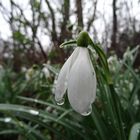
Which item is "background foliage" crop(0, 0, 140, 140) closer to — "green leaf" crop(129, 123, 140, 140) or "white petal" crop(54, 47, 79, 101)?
"green leaf" crop(129, 123, 140, 140)

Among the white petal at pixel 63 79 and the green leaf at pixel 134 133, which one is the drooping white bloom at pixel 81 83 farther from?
the green leaf at pixel 134 133

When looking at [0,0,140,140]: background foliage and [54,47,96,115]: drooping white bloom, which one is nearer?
[54,47,96,115]: drooping white bloom

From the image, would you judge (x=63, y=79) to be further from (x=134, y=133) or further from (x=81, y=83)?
(x=134, y=133)

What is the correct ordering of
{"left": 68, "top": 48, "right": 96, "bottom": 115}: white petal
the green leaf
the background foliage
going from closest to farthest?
{"left": 68, "top": 48, "right": 96, "bottom": 115}: white petal, the green leaf, the background foliage

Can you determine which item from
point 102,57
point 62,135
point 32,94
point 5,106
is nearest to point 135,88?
point 62,135

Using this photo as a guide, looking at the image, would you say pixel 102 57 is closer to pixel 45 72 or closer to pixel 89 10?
pixel 89 10

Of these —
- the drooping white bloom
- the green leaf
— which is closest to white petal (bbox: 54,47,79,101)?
the drooping white bloom

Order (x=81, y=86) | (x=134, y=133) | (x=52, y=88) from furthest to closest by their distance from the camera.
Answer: (x=52, y=88)
(x=134, y=133)
(x=81, y=86)

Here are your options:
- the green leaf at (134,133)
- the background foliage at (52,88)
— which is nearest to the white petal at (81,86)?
the background foliage at (52,88)

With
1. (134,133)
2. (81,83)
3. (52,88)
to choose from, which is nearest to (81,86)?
(81,83)
